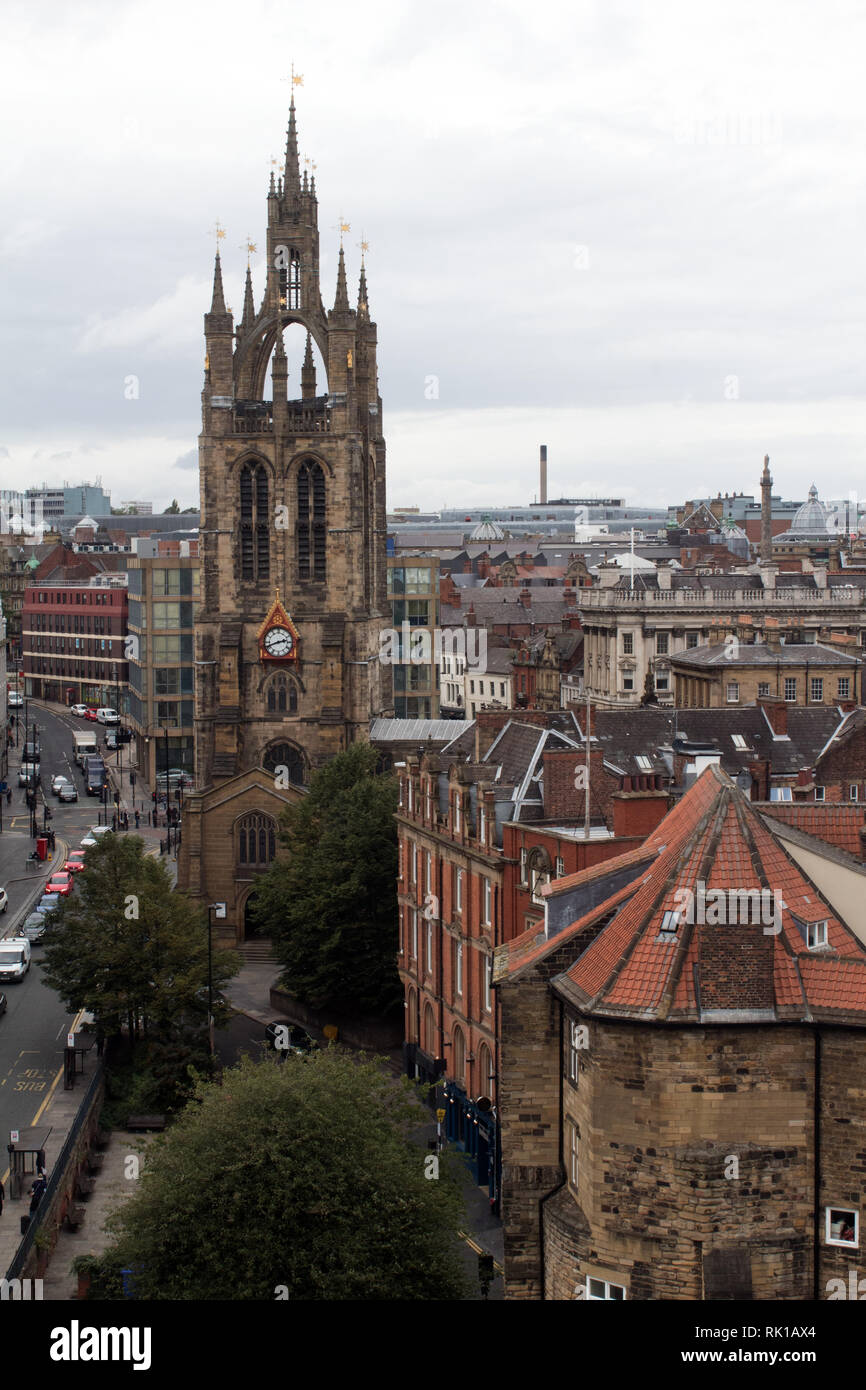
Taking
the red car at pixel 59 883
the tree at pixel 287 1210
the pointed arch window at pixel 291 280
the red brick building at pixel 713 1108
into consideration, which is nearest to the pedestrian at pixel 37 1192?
the tree at pixel 287 1210

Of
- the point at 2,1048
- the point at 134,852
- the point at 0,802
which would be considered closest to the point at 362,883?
the point at 134,852

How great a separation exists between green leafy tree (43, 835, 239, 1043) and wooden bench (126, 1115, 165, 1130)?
4.03m

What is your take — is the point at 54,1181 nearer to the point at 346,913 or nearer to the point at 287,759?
the point at 346,913

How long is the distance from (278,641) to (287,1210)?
192 feet

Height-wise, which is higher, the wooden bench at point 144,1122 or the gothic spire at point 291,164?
the gothic spire at point 291,164

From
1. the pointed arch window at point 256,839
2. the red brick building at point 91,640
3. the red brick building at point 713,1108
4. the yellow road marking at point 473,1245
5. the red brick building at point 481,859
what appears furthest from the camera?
the red brick building at point 91,640

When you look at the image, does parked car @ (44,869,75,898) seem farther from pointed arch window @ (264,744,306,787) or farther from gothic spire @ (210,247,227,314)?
gothic spire @ (210,247,227,314)

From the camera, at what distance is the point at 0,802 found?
125500 millimetres

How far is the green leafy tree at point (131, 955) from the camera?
60969 millimetres

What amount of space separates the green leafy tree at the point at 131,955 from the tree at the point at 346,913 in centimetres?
392

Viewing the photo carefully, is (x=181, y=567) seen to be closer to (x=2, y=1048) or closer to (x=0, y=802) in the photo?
(x=0, y=802)

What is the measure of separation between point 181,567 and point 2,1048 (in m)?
71.5

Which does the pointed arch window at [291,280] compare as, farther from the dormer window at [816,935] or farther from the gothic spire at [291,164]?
the dormer window at [816,935]

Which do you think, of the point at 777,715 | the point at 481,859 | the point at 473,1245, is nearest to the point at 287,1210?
the point at 473,1245
